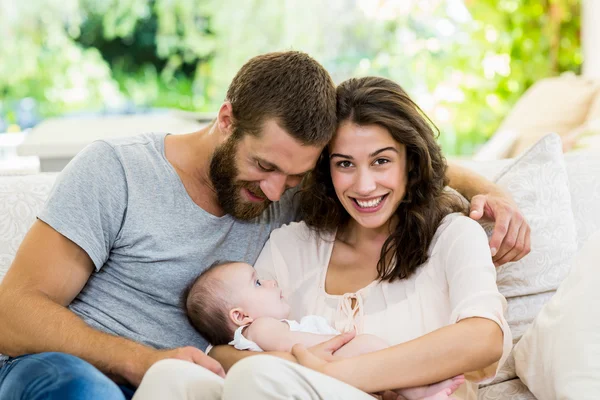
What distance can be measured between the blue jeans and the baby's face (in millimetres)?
448

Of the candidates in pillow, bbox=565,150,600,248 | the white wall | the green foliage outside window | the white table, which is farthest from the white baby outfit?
the green foliage outside window

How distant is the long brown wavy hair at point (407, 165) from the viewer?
186 centimetres

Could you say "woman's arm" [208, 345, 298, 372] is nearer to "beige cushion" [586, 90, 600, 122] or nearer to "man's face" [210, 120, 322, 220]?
"man's face" [210, 120, 322, 220]

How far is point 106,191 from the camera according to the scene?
185 centimetres

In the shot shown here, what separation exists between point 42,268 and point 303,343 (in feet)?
2.04

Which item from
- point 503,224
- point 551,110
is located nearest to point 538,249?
point 503,224

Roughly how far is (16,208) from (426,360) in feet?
3.89

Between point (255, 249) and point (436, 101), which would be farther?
point (436, 101)

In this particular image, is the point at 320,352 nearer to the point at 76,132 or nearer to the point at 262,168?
the point at 262,168

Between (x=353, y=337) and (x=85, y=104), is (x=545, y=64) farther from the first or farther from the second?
(x=353, y=337)

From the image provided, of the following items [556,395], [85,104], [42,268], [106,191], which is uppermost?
[106,191]

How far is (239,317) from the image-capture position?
189 centimetres

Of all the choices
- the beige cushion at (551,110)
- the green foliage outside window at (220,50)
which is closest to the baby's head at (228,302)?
the beige cushion at (551,110)

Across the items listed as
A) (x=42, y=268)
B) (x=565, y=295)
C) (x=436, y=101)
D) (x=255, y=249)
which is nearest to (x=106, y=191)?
(x=42, y=268)
